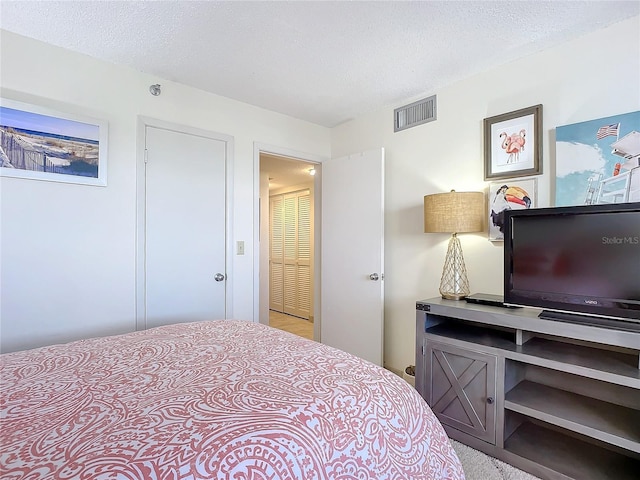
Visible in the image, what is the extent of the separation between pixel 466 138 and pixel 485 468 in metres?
2.12

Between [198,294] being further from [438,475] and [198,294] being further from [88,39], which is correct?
[438,475]

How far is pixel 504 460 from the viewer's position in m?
1.76

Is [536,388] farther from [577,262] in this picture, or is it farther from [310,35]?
[310,35]

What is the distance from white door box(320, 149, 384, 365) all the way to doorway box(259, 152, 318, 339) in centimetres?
133

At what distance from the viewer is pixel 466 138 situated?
2.47 metres

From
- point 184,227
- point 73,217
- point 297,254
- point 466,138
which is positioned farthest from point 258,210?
point 297,254

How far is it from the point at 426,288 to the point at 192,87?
2500 mm

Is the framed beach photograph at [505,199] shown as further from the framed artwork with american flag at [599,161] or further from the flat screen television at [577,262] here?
the flat screen television at [577,262]

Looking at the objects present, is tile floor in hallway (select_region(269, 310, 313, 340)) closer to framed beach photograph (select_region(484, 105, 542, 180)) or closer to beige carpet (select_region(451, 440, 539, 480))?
beige carpet (select_region(451, 440, 539, 480))

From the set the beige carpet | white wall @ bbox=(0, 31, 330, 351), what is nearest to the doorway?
white wall @ bbox=(0, 31, 330, 351)

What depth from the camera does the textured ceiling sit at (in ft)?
5.59

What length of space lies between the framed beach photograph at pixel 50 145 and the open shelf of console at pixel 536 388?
239 cm

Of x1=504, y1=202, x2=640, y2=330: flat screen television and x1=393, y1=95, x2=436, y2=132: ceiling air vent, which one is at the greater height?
x1=393, y1=95, x2=436, y2=132: ceiling air vent

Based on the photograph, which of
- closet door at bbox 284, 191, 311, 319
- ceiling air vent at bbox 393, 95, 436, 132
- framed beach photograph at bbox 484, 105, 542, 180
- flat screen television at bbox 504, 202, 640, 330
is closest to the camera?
flat screen television at bbox 504, 202, 640, 330
